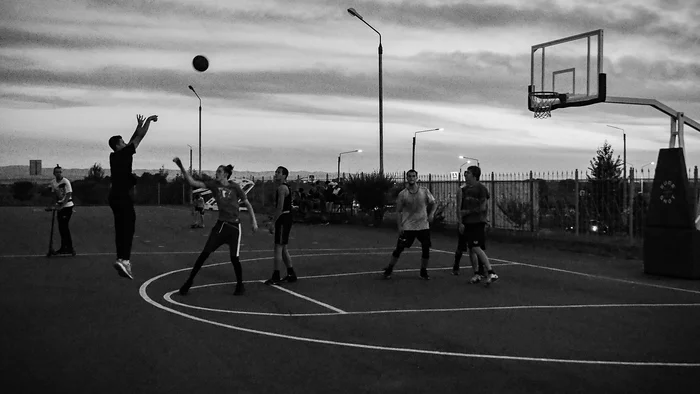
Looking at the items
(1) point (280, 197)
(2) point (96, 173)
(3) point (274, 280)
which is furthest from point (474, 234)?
(2) point (96, 173)

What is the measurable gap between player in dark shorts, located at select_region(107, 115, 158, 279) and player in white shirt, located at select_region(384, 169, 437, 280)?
221 inches

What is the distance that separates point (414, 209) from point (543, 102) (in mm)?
7528

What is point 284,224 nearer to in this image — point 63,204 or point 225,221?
point 225,221

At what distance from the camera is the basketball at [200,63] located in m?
16.0

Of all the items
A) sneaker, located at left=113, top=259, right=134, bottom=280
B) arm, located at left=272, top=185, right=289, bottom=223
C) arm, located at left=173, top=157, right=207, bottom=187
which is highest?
arm, located at left=173, top=157, right=207, bottom=187

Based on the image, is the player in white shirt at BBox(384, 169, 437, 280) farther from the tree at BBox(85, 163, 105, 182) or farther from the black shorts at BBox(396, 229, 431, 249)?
the tree at BBox(85, 163, 105, 182)

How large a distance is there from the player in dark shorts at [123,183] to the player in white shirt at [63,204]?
8.89m

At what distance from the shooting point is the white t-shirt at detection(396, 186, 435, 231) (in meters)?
13.6

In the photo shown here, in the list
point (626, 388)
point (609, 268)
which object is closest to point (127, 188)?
point (626, 388)

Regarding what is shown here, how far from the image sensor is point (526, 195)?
2480 centimetres

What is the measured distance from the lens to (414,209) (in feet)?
44.9

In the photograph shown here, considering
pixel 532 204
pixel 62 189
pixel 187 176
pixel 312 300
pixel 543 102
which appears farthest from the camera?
pixel 532 204

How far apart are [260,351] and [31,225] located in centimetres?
2596

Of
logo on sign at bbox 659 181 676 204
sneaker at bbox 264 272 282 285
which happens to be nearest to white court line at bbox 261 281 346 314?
sneaker at bbox 264 272 282 285
